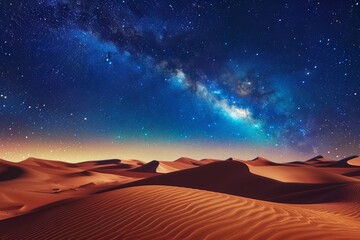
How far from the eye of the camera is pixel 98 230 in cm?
509

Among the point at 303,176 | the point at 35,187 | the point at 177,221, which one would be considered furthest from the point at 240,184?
the point at 35,187

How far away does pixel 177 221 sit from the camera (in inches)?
195

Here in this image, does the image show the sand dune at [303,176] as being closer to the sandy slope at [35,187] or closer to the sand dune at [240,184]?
the sand dune at [240,184]

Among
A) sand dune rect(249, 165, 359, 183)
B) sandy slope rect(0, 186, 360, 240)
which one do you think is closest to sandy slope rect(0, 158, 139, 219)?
sandy slope rect(0, 186, 360, 240)

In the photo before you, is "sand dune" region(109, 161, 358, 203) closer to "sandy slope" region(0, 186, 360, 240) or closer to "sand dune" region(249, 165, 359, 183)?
"sand dune" region(249, 165, 359, 183)

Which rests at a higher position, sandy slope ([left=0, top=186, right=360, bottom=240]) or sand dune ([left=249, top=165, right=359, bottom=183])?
sand dune ([left=249, top=165, right=359, bottom=183])

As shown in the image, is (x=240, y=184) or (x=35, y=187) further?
(x=35, y=187)

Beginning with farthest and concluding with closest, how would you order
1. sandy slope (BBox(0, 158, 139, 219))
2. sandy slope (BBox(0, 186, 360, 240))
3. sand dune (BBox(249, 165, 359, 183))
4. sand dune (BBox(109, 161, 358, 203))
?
sand dune (BBox(249, 165, 359, 183)) < sand dune (BBox(109, 161, 358, 203)) < sandy slope (BBox(0, 158, 139, 219)) < sandy slope (BBox(0, 186, 360, 240))

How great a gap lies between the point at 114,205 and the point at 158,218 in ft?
5.29

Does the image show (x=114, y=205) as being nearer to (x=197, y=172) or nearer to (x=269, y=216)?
(x=269, y=216)

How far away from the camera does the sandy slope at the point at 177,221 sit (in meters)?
4.37

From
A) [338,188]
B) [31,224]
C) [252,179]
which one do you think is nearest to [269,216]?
[31,224]

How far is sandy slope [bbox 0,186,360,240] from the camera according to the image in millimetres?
4367

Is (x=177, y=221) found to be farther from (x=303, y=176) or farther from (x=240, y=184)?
(x=303, y=176)
